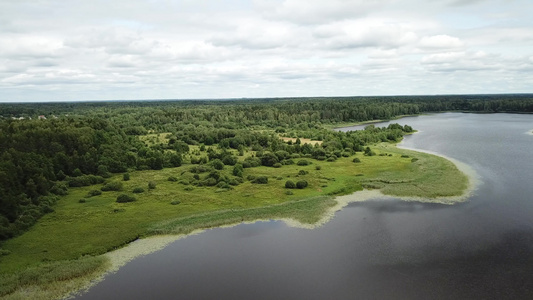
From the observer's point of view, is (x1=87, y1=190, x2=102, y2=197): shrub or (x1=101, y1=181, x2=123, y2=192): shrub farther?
(x1=101, y1=181, x2=123, y2=192): shrub

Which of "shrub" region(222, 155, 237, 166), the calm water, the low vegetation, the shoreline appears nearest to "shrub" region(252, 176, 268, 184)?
the low vegetation

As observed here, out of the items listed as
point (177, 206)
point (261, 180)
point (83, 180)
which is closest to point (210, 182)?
point (261, 180)

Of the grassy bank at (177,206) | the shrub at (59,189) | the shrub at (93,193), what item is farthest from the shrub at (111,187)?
the shrub at (59,189)

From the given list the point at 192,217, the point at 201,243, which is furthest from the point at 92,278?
the point at 192,217

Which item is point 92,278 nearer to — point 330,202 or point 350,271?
point 350,271

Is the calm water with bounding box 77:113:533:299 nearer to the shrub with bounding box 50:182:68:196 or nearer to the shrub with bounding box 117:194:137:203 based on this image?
the shrub with bounding box 117:194:137:203

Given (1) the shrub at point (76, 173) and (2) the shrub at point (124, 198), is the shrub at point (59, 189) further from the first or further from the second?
(2) the shrub at point (124, 198)
